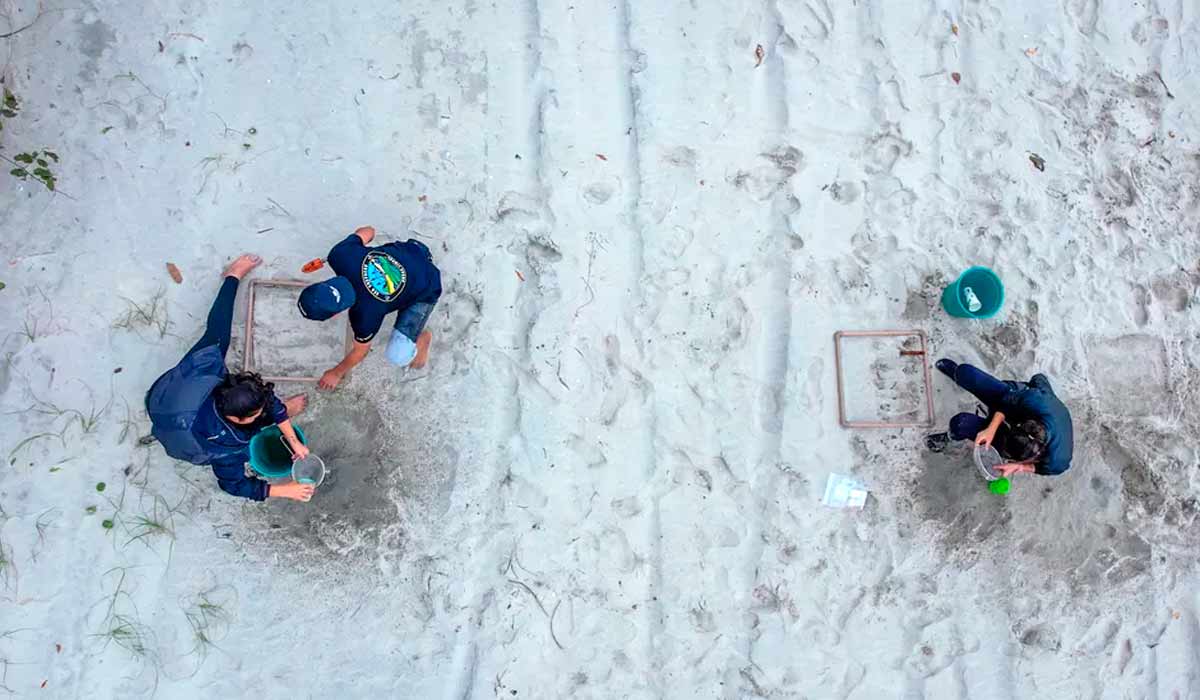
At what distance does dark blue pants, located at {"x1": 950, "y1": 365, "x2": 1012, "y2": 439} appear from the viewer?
382 cm

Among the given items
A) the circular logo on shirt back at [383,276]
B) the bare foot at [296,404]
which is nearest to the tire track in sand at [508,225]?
the circular logo on shirt back at [383,276]

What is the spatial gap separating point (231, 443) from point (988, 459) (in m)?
3.45

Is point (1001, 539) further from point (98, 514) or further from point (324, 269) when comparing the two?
point (98, 514)

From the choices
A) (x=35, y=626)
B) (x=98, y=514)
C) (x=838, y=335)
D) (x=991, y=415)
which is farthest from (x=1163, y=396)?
(x=35, y=626)

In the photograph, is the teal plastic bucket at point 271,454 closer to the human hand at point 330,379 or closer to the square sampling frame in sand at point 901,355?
the human hand at point 330,379

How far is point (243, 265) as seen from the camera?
384cm

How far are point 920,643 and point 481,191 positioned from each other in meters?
3.23

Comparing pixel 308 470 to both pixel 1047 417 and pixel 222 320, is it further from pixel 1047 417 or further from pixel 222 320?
pixel 1047 417

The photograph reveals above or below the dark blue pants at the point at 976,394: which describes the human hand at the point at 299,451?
below

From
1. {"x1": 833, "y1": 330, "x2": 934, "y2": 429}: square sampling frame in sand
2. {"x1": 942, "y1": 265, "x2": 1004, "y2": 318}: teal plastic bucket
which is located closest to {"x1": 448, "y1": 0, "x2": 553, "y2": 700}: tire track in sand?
{"x1": 833, "y1": 330, "x2": 934, "y2": 429}: square sampling frame in sand

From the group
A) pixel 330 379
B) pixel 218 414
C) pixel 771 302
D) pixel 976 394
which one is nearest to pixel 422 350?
pixel 330 379

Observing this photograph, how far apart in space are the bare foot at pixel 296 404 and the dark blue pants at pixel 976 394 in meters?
3.21

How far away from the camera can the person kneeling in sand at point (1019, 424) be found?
3604 millimetres

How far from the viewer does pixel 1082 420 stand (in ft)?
13.8
